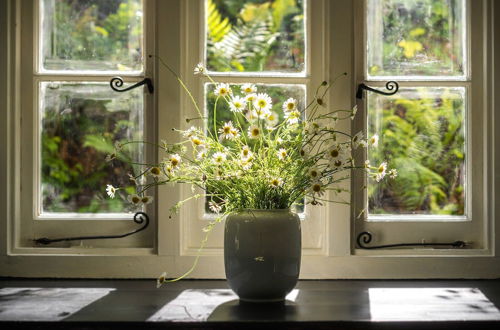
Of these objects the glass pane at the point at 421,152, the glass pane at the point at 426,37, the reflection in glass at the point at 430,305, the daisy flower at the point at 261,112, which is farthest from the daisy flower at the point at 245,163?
the glass pane at the point at 426,37

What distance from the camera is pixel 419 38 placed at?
2219 millimetres

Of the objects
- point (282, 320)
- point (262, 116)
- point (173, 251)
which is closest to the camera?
point (282, 320)

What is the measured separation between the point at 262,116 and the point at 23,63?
90cm

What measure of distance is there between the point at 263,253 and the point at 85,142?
2.61ft

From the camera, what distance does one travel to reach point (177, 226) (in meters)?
2.13

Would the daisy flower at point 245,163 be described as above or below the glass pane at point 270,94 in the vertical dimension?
below

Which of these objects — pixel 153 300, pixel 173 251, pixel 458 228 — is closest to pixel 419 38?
pixel 458 228

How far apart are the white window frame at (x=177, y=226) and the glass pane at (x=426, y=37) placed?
0.11m

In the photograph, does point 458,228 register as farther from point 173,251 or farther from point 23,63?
point 23,63

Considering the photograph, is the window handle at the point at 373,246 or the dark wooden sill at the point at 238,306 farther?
the window handle at the point at 373,246

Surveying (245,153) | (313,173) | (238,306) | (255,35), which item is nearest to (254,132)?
(245,153)

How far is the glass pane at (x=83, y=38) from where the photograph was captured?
7.23ft

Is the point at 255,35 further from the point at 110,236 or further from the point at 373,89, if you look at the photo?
the point at 110,236

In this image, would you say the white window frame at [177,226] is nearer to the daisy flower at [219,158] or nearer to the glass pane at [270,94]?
the glass pane at [270,94]
